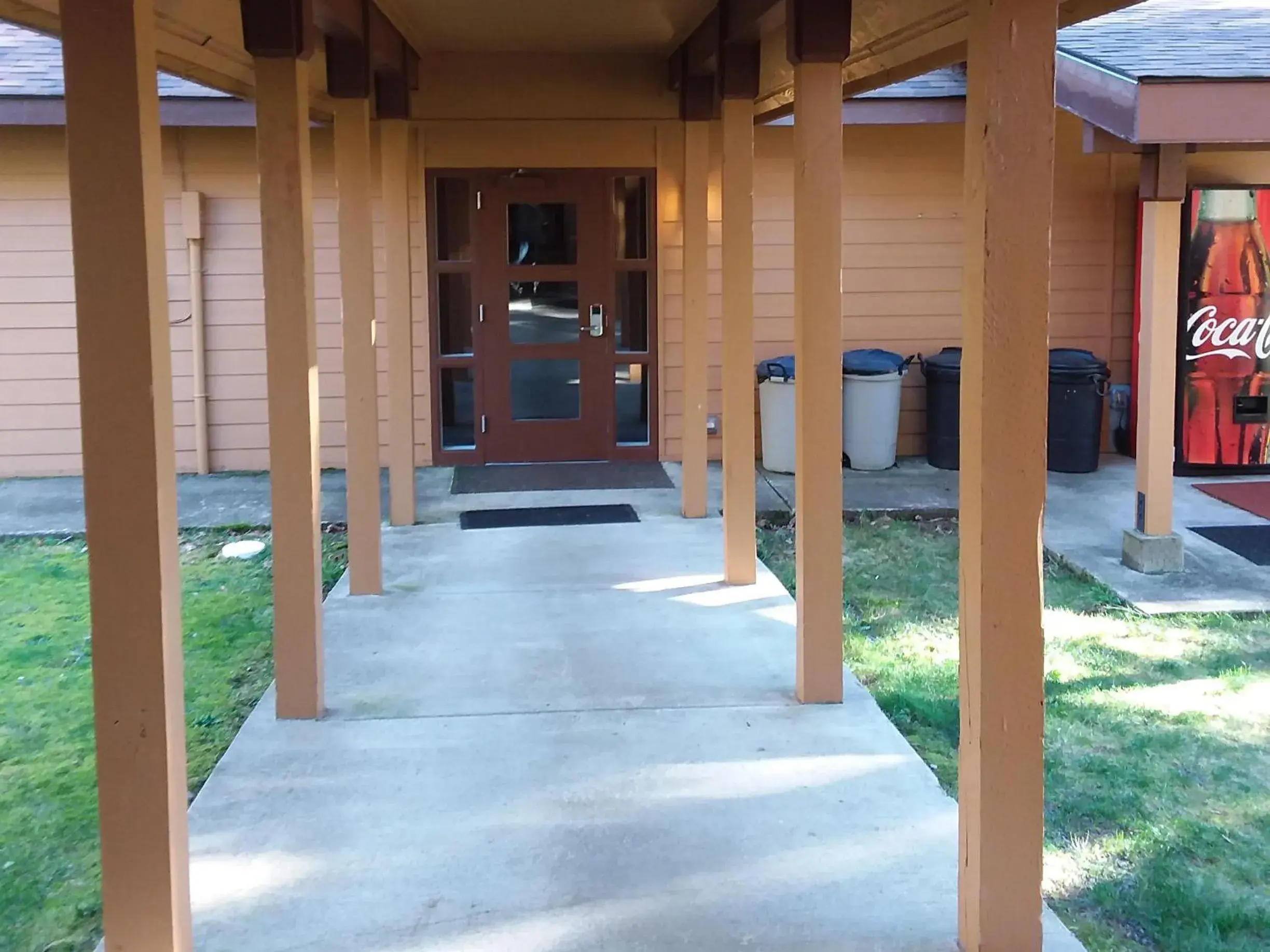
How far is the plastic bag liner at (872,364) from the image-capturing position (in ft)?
30.0

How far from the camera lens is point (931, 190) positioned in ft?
31.1

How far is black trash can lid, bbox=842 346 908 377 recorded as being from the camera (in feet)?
30.0

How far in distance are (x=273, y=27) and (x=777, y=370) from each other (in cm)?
561

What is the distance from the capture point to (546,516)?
768 cm

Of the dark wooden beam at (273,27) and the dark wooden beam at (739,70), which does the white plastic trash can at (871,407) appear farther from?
the dark wooden beam at (273,27)

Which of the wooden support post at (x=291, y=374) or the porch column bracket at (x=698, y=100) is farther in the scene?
the porch column bracket at (x=698, y=100)

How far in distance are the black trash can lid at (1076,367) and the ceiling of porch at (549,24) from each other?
3.67m

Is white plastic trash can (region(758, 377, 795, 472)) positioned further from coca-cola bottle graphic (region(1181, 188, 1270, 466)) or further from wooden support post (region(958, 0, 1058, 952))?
wooden support post (region(958, 0, 1058, 952))

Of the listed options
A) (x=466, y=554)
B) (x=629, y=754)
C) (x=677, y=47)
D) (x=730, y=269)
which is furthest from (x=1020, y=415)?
(x=677, y=47)

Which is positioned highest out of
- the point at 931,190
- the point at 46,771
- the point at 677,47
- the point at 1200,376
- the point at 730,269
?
the point at 677,47

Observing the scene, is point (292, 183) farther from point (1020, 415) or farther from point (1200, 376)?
point (1200, 376)

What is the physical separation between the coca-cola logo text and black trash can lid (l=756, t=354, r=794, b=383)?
289cm

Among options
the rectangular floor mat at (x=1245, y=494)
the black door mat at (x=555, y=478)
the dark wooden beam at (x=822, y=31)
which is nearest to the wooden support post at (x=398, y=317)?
the black door mat at (x=555, y=478)

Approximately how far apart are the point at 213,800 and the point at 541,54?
6262 mm
